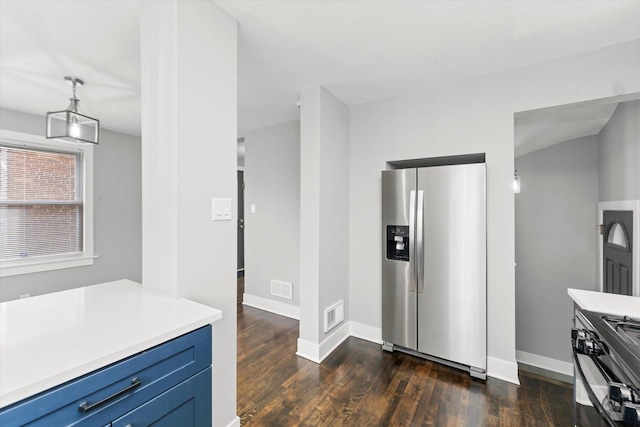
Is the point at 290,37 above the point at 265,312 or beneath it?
above

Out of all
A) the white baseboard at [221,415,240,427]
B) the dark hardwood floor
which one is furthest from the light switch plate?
the dark hardwood floor

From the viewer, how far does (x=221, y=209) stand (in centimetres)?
158

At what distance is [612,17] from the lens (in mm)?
1669

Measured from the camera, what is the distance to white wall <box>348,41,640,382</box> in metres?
2.03

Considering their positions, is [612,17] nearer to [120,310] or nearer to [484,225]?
[484,225]

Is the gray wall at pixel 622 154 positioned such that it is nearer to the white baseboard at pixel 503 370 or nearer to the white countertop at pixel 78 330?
the white baseboard at pixel 503 370

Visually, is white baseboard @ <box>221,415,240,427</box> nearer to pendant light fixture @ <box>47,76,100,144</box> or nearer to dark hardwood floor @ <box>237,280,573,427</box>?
dark hardwood floor @ <box>237,280,573,427</box>

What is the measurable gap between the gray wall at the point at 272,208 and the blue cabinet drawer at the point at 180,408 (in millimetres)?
2355

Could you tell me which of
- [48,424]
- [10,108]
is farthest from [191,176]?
[10,108]

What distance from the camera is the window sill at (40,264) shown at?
3.14 m

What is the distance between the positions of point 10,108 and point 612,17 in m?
5.50

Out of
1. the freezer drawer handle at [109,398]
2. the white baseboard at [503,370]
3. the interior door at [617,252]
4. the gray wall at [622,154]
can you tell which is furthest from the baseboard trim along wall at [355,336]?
the freezer drawer handle at [109,398]

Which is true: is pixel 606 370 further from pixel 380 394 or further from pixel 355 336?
pixel 355 336

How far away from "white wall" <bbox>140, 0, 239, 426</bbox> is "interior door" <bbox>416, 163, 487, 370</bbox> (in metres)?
1.64
